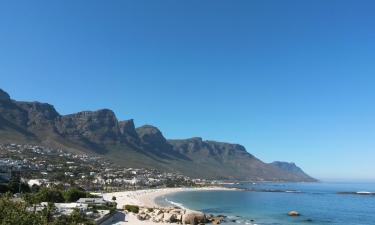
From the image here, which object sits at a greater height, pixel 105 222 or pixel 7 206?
pixel 7 206

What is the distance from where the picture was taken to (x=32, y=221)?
27.6 m

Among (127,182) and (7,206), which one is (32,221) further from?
(127,182)

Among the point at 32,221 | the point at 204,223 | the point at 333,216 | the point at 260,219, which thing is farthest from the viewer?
the point at 333,216

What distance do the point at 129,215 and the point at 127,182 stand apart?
11805 cm

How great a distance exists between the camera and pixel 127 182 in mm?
194125

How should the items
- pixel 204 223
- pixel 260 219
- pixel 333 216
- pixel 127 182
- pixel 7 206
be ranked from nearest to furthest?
pixel 7 206 < pixel 204 223 < pixel 260 219 < pixel 333 216 < pixel 127 182

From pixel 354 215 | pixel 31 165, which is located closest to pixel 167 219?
Result: pixel 354 215

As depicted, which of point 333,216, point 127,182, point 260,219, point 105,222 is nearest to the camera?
point 105,222

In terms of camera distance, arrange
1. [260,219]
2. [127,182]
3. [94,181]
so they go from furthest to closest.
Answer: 1. [127,182]
2. [94,181]
3. [260,219]

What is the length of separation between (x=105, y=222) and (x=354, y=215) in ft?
220

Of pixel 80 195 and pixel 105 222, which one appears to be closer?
pixel 105 222

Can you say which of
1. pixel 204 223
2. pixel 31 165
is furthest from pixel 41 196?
pixel 31 165

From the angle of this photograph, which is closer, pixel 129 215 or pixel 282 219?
pixel 129 215

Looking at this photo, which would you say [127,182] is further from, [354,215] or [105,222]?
[105,222]
